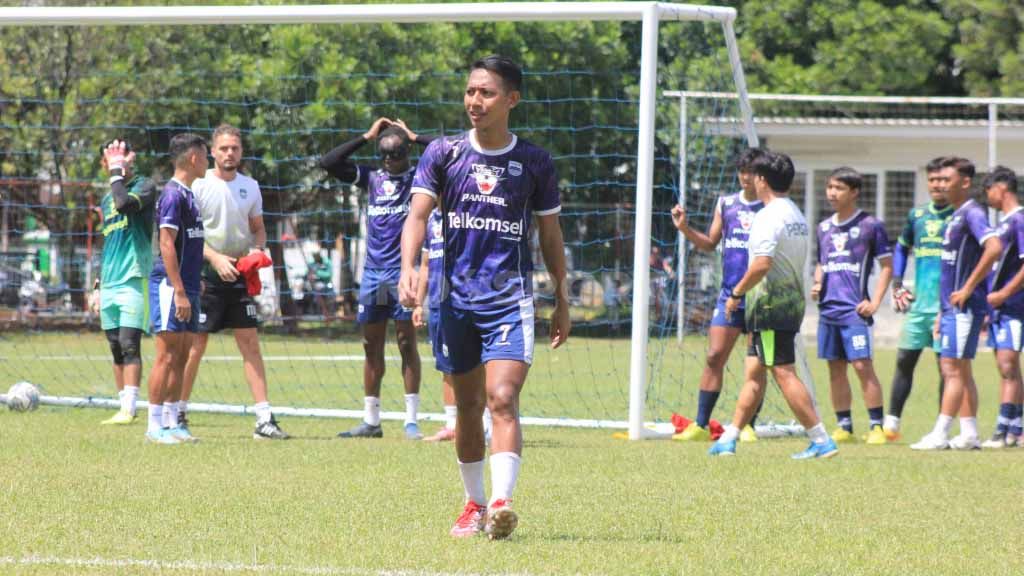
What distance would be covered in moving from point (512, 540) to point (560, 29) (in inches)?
795

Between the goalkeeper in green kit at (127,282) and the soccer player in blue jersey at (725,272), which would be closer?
the soccer player in blue jersey at (725,272)

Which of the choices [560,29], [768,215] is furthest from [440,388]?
[560,29]

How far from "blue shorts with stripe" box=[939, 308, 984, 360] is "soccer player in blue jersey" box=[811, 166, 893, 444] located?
590 millimetres

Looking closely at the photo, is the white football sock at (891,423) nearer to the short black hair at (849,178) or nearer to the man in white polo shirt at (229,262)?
the short black hair at (849,178)

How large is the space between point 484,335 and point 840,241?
236 inches

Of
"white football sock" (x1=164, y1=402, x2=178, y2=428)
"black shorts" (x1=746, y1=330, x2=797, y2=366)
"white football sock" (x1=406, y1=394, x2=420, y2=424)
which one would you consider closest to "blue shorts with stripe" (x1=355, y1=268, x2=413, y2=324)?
"white football sock" (x1=406, y1=394, x2=420, y2=424)

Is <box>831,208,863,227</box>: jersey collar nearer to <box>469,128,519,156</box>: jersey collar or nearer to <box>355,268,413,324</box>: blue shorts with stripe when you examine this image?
<box>355,268,413,324</box>: blue shorts with stripe

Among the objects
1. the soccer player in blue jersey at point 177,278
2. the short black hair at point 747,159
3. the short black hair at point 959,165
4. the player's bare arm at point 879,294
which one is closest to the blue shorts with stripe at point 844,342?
the player's bare arm at point 879,294

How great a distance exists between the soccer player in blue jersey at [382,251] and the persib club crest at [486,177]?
411 centimetres

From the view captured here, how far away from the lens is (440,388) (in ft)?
51.2

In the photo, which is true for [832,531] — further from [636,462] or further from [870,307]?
[870,307]

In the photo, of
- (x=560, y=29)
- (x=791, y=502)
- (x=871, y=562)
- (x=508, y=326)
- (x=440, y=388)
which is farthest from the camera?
(x=560, y=29)

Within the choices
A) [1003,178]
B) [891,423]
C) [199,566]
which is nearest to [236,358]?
[891,423]

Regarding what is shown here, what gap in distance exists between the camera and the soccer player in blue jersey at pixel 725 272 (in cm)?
1093
